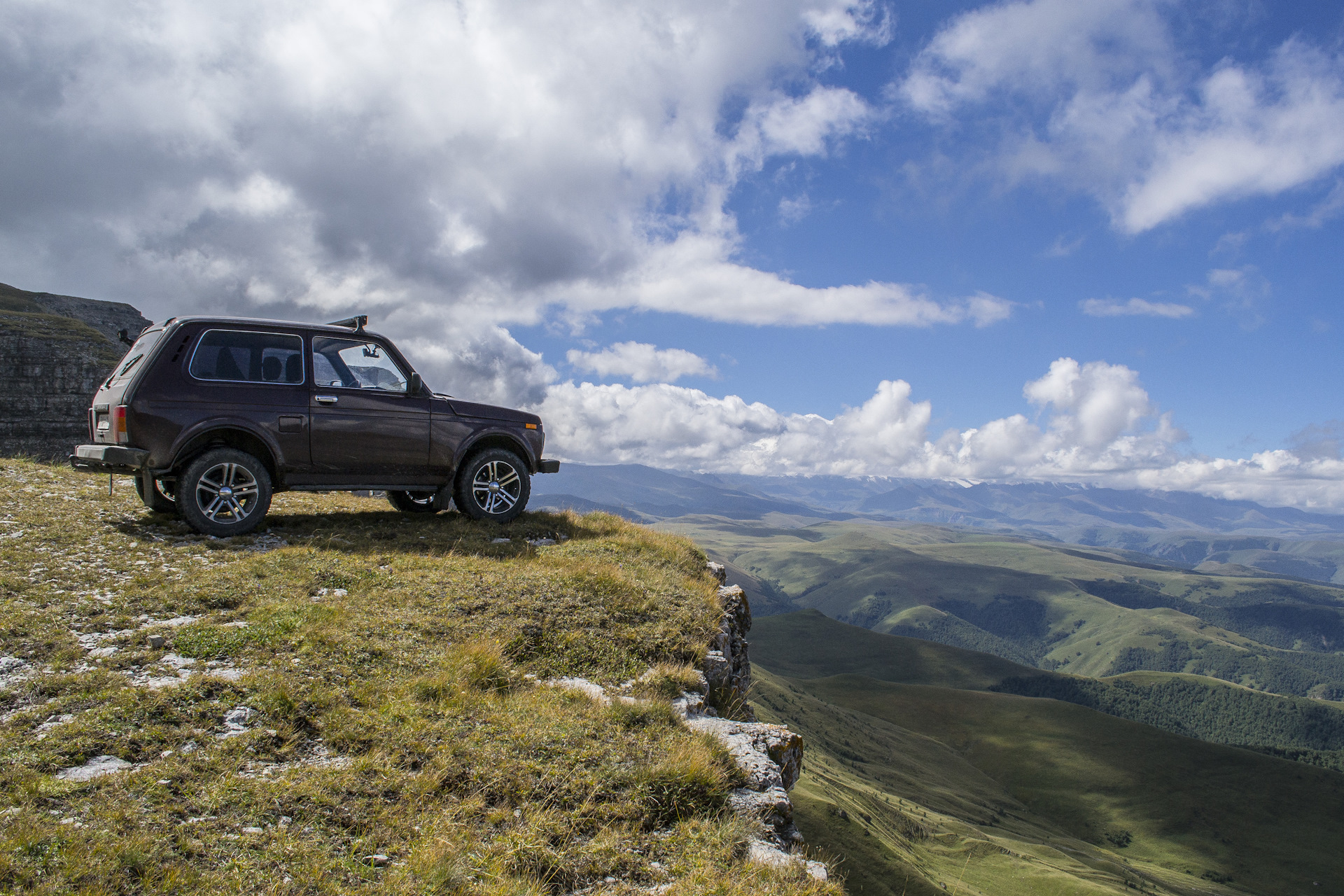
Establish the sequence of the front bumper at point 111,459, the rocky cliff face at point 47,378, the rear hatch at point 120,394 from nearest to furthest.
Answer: the front bumper at point 111,459 → the rear hatch at point 120,394 → the rocky cliff face at point 47,378

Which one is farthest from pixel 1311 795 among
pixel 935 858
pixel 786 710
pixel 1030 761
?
pixel 935 858

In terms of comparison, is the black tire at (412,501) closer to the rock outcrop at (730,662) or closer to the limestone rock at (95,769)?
the rock outcrop at (730,662)

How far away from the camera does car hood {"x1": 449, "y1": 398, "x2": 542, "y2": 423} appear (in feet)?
41.3

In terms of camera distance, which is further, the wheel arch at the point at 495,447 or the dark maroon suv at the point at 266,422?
the wheel arch at the point at 495,447

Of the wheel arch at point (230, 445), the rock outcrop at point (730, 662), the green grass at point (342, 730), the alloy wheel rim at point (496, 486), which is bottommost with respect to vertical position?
the rock outcrop at point (730, 662)

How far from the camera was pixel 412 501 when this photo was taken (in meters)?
14.5

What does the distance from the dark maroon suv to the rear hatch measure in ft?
0.12

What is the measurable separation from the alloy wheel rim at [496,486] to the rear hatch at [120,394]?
5528mm

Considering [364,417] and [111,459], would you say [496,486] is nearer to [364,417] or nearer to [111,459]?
[364,417]

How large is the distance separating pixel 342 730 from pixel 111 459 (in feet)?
23.3

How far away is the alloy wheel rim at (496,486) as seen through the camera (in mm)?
13109

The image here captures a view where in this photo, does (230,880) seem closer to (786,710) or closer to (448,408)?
(448,408)

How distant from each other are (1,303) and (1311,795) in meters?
307

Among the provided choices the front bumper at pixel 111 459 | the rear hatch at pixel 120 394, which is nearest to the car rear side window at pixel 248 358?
the rear hatch at pixel 120 394
